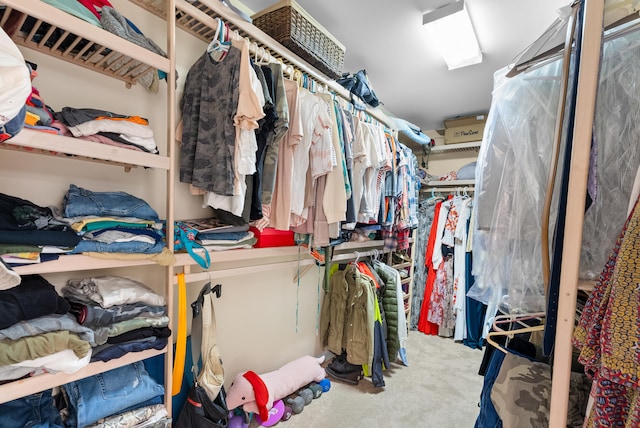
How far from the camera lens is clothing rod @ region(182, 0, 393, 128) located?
4.43 ft

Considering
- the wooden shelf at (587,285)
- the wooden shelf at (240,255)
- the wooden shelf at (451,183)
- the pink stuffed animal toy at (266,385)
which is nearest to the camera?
the wooden shelf at (587,285)

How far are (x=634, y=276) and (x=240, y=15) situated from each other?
1.72 metres

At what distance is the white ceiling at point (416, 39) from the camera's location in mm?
1706

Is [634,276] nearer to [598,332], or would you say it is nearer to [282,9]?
[598,332]

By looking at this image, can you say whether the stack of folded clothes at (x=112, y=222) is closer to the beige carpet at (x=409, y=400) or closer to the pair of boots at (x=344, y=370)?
the beige carpet at (x=409, y=400)

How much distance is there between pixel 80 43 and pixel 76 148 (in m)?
0.48

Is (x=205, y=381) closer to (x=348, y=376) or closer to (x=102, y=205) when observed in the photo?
(x=102, y=205)

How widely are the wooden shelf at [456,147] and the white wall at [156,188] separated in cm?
248

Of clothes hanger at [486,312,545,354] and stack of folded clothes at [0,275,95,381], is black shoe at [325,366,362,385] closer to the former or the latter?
clothes hanger at [486,312,545,354]

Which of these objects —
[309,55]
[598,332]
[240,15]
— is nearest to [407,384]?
[598,332]

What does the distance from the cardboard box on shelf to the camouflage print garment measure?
3.14 metres

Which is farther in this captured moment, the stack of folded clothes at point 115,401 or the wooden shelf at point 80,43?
the stack of folded clothes at point 115,401

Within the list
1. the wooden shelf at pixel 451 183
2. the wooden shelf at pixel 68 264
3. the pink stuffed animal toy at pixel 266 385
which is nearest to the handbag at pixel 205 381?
the pink stuffed animal toy at pixel 266 385

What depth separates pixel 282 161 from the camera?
153 cm
